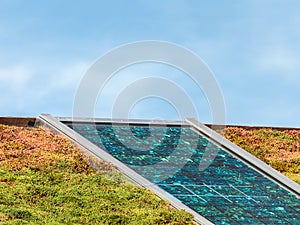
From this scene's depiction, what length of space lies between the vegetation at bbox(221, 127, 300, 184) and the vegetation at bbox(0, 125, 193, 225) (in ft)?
15.8

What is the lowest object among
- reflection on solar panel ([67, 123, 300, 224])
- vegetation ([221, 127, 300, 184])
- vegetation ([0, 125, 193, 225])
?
vegetation ([0, 125, 193, 225])

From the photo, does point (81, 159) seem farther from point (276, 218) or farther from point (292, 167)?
point (292, 167)

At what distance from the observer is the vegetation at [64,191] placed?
1142 centimetres

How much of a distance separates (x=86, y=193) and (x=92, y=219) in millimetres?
1200

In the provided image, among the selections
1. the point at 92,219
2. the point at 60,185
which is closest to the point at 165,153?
the point at 60,185

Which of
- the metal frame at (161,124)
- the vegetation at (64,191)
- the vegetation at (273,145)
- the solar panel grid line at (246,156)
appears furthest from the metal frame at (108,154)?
the vegetation at (273,145)

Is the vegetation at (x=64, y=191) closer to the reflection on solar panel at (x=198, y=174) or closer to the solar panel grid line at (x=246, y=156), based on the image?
the reflection on solar panel at (x=198, y=174)

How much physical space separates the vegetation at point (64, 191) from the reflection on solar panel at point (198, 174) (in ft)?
2.56

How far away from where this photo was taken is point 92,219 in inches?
449

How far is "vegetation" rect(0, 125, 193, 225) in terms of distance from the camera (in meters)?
11.4

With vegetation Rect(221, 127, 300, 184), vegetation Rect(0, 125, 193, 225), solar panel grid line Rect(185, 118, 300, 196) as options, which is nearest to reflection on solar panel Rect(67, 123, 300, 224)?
solar panel grid line Rect(185, 118, 300, 196)

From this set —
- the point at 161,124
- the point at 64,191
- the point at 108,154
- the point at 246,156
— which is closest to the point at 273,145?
the point at 246,156

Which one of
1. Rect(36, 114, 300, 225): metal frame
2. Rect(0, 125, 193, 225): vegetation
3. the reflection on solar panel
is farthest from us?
Rect(36, 114, 300, 225): metal frame

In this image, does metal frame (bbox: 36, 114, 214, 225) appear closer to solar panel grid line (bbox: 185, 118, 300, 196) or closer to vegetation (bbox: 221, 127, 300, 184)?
solar panel grid line (bbox: 185, 118, 300, 196)
